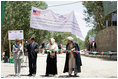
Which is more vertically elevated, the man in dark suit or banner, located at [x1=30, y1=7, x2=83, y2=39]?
banner, located at [x1=30, y1=7, x2=83, y2=39]

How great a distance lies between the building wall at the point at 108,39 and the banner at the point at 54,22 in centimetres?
1444

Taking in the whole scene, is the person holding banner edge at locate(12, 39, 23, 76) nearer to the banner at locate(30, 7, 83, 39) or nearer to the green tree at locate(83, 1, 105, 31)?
the banner at locate(30, 7, 83, 39)

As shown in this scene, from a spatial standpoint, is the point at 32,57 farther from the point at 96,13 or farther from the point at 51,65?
the point at 96,13

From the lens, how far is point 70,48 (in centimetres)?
979

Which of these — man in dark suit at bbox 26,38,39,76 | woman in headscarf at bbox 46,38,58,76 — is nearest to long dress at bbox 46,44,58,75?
woman in headscarf at bbox 46,38,58,76

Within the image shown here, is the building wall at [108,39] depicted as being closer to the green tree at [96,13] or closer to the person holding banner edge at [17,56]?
the green tree at [96,13]

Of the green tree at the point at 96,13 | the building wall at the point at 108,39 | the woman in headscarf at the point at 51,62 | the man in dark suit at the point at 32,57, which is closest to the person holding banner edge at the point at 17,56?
the man in dark suit at the point at 32,57

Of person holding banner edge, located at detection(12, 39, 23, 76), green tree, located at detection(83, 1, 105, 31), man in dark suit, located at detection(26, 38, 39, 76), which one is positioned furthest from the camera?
green tree, located at detection(83, 1, 105, 31)

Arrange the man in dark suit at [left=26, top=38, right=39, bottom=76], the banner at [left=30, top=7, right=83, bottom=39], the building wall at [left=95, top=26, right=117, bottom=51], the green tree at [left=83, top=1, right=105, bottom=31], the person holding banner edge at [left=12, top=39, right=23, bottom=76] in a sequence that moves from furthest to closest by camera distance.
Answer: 1. the green tree at [left=83, top=1, right=105, bottom=31]
2. the building wall at [left=95, top=26, right=117, bottom=51]
3. the banner at [left=30, top=7, right=83, bottom=39]
4. the man in dark suit at [left=26, top=38, right=39, bottom=76]
5. the person holding banner edge at [left=12, top=39, right=23, bottom=76]

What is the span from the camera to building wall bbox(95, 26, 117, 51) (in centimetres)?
2448

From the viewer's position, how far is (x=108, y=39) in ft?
89.8

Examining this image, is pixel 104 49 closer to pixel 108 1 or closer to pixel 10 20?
pixel 108 1

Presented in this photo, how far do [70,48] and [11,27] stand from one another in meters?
22.9

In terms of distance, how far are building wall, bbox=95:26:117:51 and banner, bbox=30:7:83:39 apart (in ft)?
47.4
